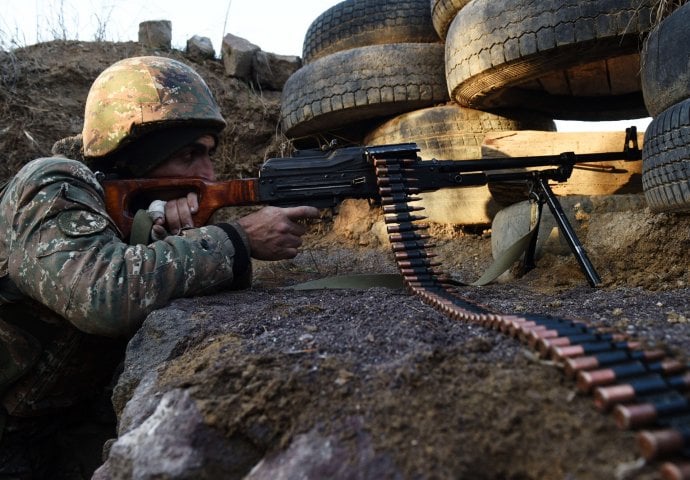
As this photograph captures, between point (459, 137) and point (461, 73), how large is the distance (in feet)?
2.38

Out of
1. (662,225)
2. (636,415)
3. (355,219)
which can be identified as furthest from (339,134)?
(636,415)

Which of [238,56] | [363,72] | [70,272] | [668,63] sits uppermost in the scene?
[238,56]

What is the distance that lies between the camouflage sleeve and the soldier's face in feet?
2.09

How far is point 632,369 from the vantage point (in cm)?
123

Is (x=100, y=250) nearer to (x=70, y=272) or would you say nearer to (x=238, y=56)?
(x=70, y=272)

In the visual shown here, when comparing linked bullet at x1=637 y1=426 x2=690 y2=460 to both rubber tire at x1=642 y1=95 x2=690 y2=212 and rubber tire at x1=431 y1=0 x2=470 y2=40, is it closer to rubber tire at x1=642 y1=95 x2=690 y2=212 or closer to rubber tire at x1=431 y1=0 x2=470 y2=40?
rubber tire at x1=642 y1=95 x2=690 y2=212

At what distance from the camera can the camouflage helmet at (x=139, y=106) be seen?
3188mm

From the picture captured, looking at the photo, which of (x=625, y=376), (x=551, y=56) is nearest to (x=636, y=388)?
(x=625, y=376)

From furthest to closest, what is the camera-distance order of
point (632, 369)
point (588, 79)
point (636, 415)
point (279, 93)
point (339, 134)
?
point (279, 93), point (339, 134), point (588, 79), point (632, 369), point (636, 415)

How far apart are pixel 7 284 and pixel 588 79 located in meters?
3.85

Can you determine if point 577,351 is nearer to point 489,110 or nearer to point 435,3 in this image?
point 489,110

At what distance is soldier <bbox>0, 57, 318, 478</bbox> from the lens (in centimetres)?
236

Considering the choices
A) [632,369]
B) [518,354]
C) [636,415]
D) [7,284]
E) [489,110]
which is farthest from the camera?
[489,110]

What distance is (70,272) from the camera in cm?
231
